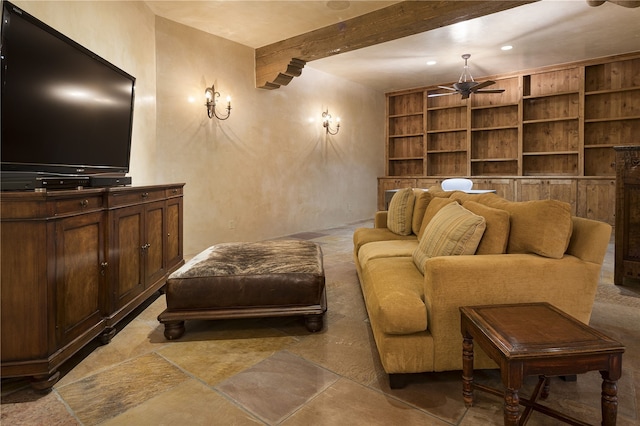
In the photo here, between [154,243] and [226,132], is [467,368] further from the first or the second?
[226,132]

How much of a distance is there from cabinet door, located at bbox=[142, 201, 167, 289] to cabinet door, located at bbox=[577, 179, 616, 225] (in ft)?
21.1

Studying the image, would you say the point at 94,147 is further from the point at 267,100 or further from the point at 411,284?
the point at 267,100

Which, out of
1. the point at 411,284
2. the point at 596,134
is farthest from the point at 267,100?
the point at 596,134

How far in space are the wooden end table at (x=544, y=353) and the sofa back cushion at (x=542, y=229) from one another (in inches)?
17.0

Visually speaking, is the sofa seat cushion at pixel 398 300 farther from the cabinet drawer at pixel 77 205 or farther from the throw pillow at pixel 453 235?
the cabinet drawer at pixel 77 205

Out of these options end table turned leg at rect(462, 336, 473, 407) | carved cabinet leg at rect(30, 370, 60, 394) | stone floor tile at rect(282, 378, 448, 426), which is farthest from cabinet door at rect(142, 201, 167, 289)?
end table turned leg at rect(462, 336, 473, 407)

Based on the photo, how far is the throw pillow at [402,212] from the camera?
342 cm

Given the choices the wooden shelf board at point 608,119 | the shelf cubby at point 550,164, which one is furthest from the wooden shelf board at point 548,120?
the shelf cubby at point 550,164

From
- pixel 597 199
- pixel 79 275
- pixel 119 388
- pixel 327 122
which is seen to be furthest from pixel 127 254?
pixel 597 199

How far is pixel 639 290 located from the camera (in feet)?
10.5

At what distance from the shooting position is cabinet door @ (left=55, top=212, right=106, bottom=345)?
182 cm

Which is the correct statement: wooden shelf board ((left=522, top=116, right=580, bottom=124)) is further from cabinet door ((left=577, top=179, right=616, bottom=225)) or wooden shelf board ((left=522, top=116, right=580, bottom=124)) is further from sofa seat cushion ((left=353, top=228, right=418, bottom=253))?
sofa seat cushion ((left=353, top=228, right=418, bottom=253))

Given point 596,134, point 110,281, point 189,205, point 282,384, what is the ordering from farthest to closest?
point 596,134 < point 189,205 < point 110,281 < point 282,384

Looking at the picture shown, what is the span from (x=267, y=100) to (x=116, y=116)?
117 inches
